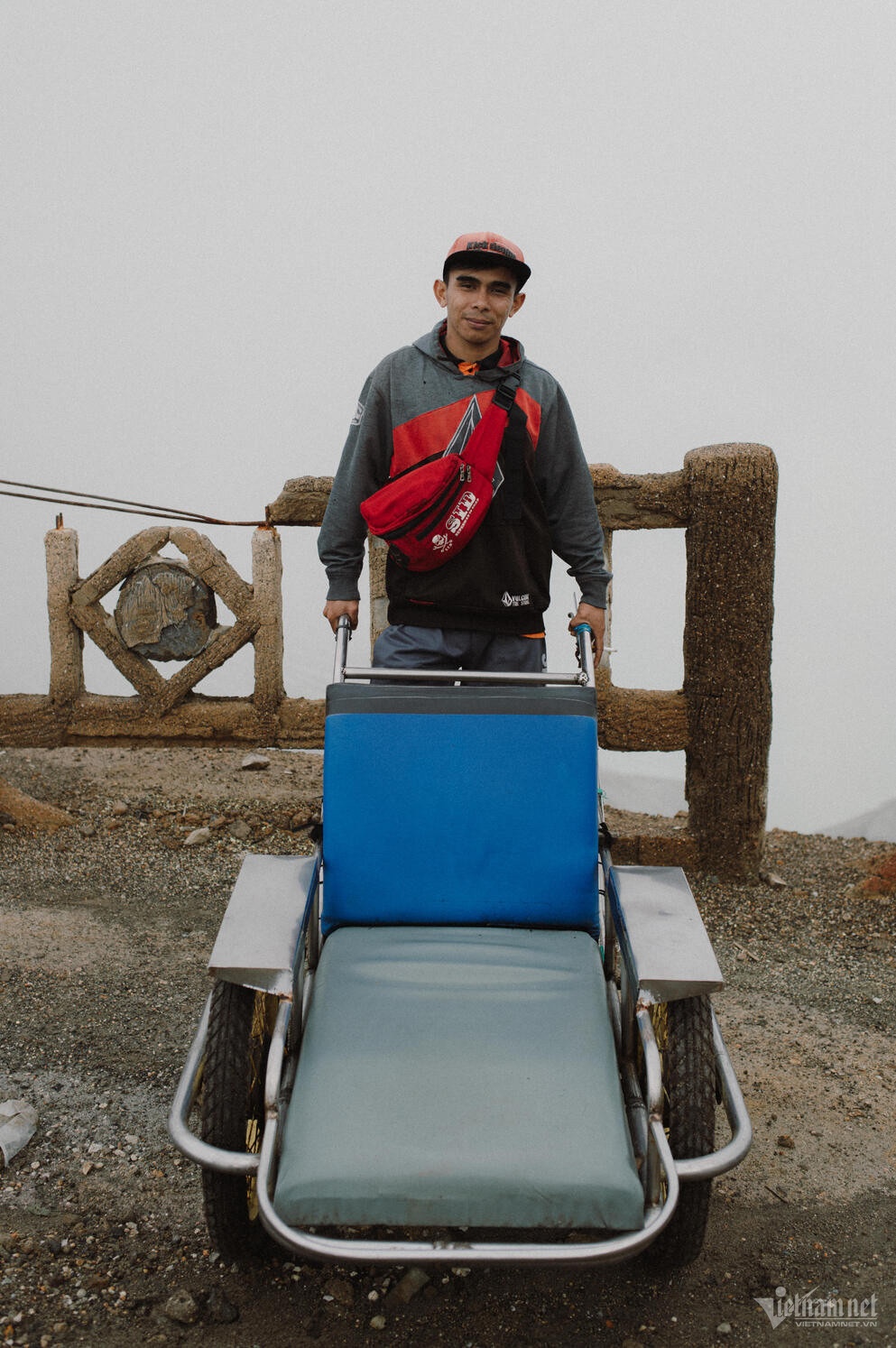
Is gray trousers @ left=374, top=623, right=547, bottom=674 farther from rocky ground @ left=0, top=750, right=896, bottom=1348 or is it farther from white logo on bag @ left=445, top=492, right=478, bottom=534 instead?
rocky ground @ left=0, top=750, right=896, bottom=1348

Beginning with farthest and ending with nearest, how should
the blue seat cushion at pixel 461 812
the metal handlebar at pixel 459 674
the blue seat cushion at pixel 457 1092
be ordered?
the metal handlebar at pixel 459 674 < the blue seat cushion at pixel 461 812 < the blue seat cushion at pixel 457 1092

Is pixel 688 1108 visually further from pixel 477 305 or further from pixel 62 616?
pixel 62 616

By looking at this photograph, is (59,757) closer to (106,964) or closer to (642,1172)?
(106,964)

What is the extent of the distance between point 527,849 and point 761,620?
8.13ft

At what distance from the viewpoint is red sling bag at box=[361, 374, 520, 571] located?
3070mm

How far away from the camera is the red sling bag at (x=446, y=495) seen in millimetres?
3070

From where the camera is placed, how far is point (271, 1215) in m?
Result: 1.94

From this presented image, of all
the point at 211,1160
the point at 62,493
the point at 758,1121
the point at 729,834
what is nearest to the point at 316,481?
the point at 62,493

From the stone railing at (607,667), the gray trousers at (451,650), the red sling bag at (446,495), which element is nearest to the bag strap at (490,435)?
the red sling bag at (446,495)

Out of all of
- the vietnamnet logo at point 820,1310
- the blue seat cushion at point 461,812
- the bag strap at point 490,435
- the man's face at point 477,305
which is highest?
the man's face at point 477,305

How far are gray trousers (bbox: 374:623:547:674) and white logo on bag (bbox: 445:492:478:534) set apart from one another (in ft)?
1.05

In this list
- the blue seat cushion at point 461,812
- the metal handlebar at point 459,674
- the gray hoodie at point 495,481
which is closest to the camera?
the blue seat cushion at point 461,812

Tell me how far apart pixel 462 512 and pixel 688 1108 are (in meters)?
1.63

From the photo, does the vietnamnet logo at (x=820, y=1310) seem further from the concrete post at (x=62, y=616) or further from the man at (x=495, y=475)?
the concrete post at (x=62, y=616)
